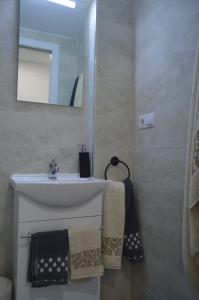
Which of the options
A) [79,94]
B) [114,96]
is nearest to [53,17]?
[79,94]

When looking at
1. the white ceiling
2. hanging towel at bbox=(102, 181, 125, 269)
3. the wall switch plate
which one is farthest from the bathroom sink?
the white ceiling

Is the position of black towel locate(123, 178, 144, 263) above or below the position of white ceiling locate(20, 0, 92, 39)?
below

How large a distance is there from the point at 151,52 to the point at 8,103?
1.02 m

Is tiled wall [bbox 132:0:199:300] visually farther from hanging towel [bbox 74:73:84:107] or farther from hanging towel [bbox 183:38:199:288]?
hanging towel [bbox 74:73:84:107]

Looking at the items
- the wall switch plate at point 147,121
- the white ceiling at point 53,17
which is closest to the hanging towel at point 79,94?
the white ceiling at point 53,17

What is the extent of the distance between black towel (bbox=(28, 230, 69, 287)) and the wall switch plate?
888mm

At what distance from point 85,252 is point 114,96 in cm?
109

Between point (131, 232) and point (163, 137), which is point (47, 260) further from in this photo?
point (163, 137)

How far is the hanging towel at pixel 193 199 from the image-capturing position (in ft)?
3.22

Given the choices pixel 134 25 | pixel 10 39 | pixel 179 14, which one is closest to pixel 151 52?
pixel 179 14

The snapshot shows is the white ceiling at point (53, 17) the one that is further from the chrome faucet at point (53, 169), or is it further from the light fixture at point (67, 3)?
the chrome faucet at point (53, 169)

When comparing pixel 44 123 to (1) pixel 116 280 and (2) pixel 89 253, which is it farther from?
(1) pixel 116 280

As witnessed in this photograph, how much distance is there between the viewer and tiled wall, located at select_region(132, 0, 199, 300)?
1253 mm

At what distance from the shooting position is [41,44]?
1.69 metres
